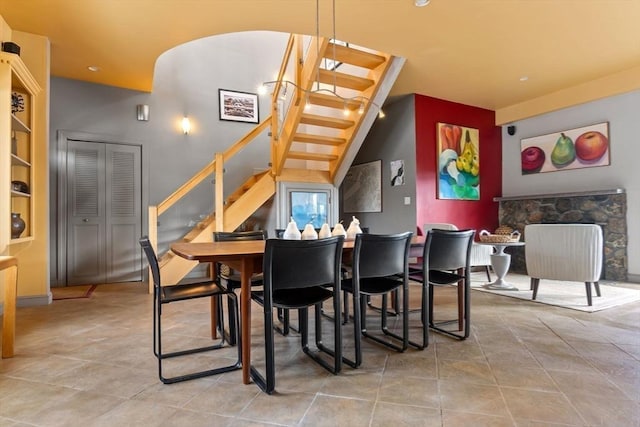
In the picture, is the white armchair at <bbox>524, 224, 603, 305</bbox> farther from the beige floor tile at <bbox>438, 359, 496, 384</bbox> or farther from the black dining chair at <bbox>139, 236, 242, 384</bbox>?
the black dining chair at <bbox>139, 236, 242, 384</bbox>

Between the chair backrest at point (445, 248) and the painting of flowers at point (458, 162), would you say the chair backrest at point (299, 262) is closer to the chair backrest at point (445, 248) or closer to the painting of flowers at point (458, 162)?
the chair backrest at point (445, 248)

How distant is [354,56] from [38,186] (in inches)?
149

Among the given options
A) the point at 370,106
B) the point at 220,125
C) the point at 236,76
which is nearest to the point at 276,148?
the point at 370,106

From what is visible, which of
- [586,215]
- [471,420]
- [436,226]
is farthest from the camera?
[586,215]

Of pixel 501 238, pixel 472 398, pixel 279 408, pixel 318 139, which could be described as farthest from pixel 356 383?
pixel 318 139

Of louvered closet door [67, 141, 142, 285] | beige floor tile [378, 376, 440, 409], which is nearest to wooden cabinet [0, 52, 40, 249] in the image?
louvered closet door [67, 141, 142, 285]

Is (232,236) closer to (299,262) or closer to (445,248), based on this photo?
(299,262)

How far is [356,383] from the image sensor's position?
1.97 meters

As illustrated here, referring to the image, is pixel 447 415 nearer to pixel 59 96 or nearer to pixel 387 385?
pixel 387 385

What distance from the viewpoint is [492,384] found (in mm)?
1931

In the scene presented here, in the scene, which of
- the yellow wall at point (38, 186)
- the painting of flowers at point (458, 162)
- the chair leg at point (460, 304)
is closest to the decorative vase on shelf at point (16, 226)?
the yellow wall at point (38, 186)

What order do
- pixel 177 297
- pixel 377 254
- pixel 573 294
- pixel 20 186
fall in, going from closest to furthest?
1. pixel 177 297
2. pixel 377 254
3. pixel 20 186
4. pixel 573 294

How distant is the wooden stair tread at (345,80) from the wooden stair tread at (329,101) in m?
0.16

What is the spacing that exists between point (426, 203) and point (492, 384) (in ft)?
12.0
